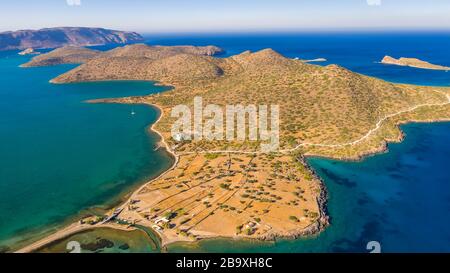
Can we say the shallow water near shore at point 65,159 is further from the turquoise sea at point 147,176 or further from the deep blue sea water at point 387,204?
the deep blue sea water at point 387,204

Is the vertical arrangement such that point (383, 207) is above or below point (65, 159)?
below

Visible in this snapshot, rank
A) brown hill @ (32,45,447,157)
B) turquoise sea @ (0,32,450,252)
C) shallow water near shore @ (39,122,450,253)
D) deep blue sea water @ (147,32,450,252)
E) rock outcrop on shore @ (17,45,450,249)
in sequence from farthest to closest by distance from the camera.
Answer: brown hill @ (32,45,447,157)
rock outcrop on shore @ (17,45,450,249)
turquoise sea @ (0,32,450,252)
deep blue sea water @ (147,32,450,252)
shallow water near shore @ (39,122,450,253)

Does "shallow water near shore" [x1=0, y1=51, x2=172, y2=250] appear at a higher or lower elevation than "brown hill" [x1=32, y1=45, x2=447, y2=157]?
lower

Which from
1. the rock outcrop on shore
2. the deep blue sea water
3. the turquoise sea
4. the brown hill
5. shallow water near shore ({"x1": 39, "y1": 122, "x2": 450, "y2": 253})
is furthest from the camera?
the brown hill

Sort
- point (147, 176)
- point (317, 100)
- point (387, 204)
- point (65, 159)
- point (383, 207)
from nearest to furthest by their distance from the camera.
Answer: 1. point (383, 207)
2. point (387, 204)
3. point (147, 176)
4. point (65, 159)
5. point (317, 100)

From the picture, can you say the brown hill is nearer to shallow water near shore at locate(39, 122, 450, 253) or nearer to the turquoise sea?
shallow water near shore at locate(39, 122, 450, 253)

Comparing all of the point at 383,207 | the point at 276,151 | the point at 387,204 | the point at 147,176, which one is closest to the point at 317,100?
the point at 276,151

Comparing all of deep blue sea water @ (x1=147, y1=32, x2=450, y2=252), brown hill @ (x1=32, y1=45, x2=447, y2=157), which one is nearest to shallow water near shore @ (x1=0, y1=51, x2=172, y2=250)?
brown hill @ (x1=32, y1=45, x2=447, y2=157)

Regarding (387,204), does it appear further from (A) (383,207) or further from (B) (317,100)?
(B) (317,100)

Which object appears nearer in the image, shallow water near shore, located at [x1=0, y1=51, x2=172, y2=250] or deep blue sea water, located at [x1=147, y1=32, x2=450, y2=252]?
deep blue sea water, located at [x1=147, y1=32, x2=450, y2=252]

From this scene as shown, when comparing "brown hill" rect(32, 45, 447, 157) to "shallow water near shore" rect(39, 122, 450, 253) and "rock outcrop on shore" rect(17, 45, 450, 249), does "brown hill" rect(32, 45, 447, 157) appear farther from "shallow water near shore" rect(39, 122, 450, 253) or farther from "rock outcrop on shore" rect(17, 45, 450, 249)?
"shallow water near shore" rect(39, 122, 450, 253)

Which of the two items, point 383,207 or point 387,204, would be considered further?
point 387,204

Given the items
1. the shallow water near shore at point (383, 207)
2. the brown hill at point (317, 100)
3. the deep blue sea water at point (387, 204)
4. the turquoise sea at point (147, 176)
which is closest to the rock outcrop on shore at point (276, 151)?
A: the brown hill at point (317, 100)
